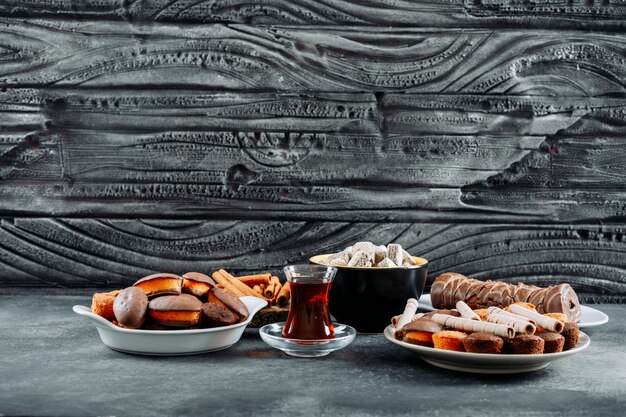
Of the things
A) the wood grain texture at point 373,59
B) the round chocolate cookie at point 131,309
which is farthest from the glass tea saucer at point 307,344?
the wood grain texture at point 373,59

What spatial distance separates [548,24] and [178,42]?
1.03 meters

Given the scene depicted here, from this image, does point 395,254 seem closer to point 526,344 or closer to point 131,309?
point 526,344

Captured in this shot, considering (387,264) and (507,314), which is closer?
(507,314)

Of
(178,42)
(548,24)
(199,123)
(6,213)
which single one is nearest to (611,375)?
(548,24)

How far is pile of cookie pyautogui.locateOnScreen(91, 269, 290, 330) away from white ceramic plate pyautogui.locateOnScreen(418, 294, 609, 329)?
523mm

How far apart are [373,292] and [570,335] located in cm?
42

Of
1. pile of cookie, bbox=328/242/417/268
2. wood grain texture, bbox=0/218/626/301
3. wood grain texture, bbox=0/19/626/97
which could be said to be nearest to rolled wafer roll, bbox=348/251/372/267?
pile of cookie, bbox=328/242/417/268

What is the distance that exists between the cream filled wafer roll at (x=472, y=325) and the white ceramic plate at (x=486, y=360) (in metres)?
0.05

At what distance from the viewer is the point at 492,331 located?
4.37ft

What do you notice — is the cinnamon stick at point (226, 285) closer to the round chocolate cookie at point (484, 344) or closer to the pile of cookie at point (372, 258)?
the pile of cookie at point (372, 258)

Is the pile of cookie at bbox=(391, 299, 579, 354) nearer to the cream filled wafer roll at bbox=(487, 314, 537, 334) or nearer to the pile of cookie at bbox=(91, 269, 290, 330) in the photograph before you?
the cream filled wafer roll at bbox=(487, 314, 537, 334)

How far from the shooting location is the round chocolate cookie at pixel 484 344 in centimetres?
130

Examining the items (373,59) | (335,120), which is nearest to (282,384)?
(335,120)

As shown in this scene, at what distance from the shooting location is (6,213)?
2.12 m
